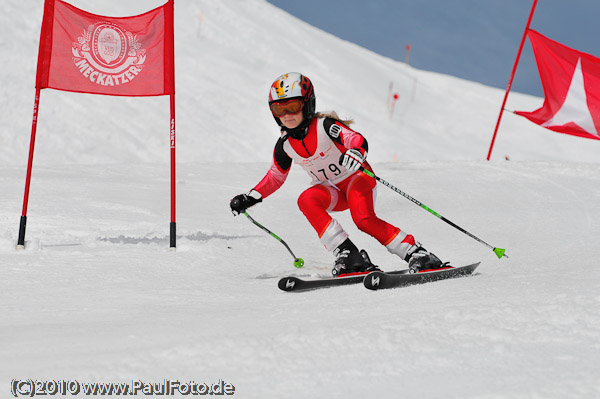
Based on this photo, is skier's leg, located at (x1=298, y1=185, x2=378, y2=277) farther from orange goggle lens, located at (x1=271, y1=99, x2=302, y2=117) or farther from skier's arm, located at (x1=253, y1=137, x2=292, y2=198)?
orange goggle lens, located at (x1=271, y1=99, x2=302, y2=117)

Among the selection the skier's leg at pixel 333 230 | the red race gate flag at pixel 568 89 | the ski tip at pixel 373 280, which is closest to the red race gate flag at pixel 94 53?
the skier's leg at pixel 333 230

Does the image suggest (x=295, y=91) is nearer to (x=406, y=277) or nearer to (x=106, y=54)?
(x=406, y=277)

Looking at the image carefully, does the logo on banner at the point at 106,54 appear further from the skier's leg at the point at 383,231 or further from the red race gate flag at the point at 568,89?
the red race gate flag at the point at 568,89

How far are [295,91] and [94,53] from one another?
6.95 ft

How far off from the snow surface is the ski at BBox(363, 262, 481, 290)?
0.35 feet

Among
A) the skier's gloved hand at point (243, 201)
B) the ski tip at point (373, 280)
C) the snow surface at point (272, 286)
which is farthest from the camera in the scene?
the skier's gloved hand at point (243, 201)

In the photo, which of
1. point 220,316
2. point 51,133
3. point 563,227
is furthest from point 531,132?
point 220,316

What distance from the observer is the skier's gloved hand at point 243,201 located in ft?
17.0

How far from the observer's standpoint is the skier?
4676 mm

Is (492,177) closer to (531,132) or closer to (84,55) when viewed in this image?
(84,55)

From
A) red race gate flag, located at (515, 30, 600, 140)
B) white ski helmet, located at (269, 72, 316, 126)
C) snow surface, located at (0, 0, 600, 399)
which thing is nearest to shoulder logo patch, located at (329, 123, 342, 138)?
white ski helmet, located at (269, 72, 316, 126)

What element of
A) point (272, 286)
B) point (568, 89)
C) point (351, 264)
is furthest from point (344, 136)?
point (568, 89)

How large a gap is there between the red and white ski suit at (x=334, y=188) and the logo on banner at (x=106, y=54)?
1.79 metres

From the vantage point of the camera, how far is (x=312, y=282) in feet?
14.0
